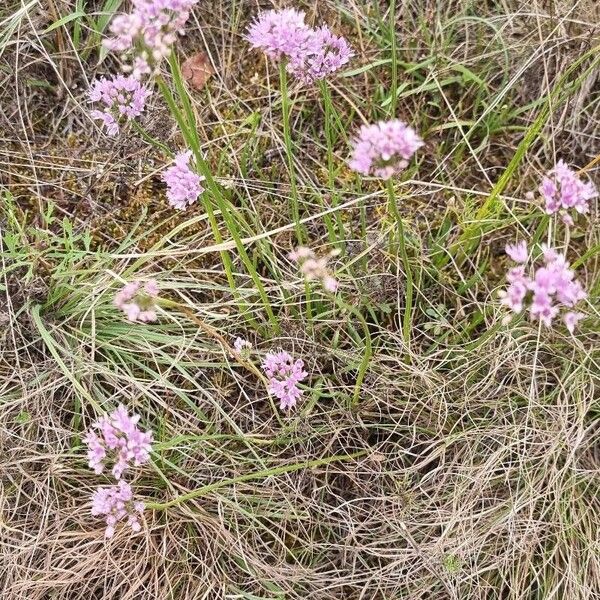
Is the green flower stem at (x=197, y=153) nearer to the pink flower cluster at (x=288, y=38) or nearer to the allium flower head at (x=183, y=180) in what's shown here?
the allium flower head at (x=183, y=180)

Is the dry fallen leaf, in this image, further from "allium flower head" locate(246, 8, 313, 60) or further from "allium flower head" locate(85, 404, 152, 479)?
"allium flower head" locate(85, 404, 152, 479)

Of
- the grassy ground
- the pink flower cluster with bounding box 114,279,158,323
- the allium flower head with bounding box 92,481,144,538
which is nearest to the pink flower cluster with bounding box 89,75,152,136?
the grassy ground

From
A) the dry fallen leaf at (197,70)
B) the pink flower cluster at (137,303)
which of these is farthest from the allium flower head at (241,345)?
the dry fallen leaf at (197,70)

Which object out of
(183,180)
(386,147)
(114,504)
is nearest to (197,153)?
(183,180)

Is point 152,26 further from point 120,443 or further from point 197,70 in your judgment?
point 197,70

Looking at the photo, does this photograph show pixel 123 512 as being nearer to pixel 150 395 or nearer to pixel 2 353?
pixel 150 395

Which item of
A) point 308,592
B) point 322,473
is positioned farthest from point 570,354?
point 308,592

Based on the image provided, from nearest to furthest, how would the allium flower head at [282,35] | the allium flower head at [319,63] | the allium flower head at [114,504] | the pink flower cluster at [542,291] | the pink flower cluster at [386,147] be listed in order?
the pink flower cluster at [386,147] → the pink flower cluster at [542,291] → the allium flower head at [282,35] → the allium flower head at [319,63] → the allium flower head at [114,504]
